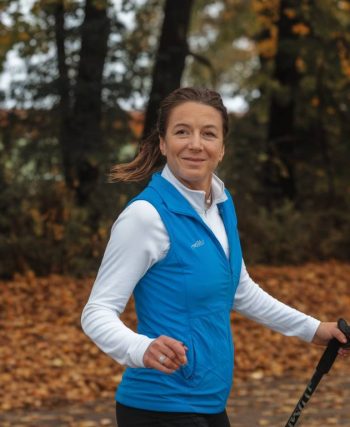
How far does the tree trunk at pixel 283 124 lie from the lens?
16.0 metres

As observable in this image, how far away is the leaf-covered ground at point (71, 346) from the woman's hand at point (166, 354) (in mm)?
5305

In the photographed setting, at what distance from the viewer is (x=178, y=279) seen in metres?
3.12

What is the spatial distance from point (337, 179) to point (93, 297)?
14034mm

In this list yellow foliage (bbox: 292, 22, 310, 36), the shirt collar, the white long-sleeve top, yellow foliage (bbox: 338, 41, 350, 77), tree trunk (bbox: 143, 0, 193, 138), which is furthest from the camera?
yellow foliage (bbox: 292, 22, 310, 36)

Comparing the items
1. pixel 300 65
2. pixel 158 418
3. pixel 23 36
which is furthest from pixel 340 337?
pixel 300 65

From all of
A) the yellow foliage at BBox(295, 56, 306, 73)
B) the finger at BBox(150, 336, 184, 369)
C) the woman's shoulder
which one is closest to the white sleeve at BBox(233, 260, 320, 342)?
the woman's shoulder

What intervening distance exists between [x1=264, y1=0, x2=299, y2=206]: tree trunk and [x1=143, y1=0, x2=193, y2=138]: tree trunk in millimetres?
2592

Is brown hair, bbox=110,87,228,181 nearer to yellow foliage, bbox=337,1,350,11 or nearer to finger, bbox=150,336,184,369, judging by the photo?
finger, bbox=150,336,184,369

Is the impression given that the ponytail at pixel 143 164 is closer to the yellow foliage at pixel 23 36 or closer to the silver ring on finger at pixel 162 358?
the silver ring on finger at pixel 162 358

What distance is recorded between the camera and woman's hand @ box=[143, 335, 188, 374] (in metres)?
2.77

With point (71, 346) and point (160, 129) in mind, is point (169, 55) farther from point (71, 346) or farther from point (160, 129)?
point (160, 129)

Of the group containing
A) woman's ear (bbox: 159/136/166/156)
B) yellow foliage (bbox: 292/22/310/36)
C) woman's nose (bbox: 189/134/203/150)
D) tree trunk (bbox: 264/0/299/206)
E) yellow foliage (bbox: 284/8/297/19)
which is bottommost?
tree trunk (bbox: 264/0/299/206)

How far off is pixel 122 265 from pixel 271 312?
813 mm

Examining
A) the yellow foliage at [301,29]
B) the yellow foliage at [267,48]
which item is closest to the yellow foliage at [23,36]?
the yellow foliage at [301,29]
